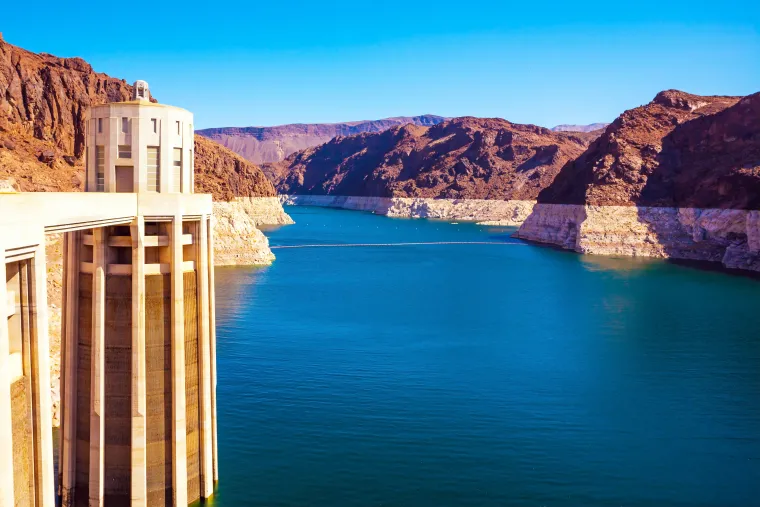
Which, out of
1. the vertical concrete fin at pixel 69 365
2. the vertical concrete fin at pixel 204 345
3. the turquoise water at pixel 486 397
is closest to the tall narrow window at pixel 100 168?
the vertical concrete fin at pixel 69 365

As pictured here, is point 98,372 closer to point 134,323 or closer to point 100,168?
point 134,323

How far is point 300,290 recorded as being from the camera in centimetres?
6912

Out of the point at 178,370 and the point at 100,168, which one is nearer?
the point at 178,370

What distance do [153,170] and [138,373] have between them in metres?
5.08

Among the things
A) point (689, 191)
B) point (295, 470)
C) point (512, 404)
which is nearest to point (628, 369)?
point (512, 404)

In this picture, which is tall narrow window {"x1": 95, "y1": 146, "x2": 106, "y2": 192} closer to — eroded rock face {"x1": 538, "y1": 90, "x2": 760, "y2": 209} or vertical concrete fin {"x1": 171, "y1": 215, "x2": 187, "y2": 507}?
vertical concrete fin {"x1": 171, "y1": 215, "x2": 187, "y2": 507}

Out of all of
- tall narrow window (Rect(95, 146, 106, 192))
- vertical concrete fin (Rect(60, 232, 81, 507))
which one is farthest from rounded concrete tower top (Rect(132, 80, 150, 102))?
vertical concrete fin (Rect(60, 232, 81, 507))

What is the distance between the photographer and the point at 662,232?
110 m

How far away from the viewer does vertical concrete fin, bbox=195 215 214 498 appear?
2031 cm

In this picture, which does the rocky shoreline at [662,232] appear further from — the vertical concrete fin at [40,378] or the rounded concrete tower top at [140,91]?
the vertical concrete fin at [40,378]

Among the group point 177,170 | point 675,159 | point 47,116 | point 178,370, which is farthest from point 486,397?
point 675,159

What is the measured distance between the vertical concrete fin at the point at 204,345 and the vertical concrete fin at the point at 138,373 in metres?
1.82

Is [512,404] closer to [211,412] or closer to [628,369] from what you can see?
[628,369]

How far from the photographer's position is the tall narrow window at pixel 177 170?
20139 millimetres
